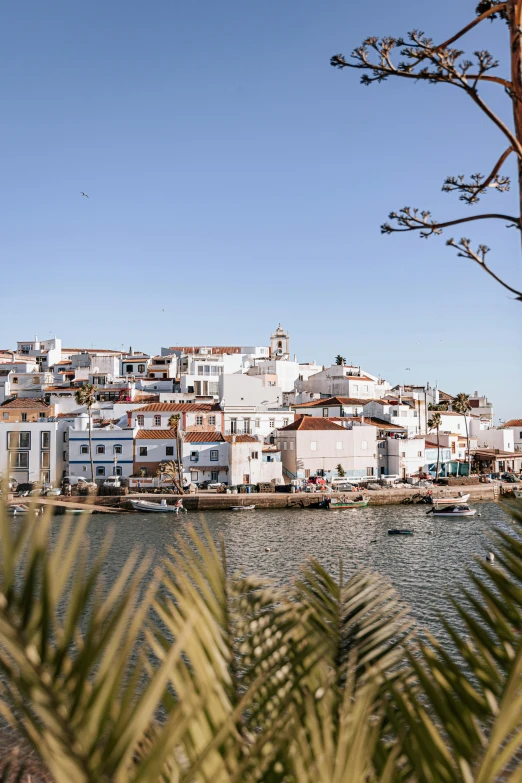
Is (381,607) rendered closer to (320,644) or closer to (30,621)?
(320,644)

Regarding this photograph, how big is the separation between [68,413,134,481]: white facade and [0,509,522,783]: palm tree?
42662mm

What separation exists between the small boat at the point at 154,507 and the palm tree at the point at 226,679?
3744 centimetres

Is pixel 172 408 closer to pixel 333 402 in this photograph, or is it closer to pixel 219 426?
pixel 219 426

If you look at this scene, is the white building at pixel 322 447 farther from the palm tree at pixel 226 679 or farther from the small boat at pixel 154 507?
the palm tree at pixel 226 679

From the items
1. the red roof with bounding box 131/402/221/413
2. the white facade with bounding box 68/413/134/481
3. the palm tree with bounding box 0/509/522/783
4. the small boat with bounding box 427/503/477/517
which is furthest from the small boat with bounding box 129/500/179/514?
the palm tree with bounding box 0/509/522/783

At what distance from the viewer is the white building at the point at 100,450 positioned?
44094 mm

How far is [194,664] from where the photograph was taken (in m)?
1.44

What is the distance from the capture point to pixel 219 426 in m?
46.7

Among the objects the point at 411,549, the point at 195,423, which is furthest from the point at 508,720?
the point at 195,423

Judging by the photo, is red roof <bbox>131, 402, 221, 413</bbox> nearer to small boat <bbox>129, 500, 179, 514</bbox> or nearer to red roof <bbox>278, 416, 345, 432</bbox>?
red roof <bbox>278, 416, 345, 432</bbox>

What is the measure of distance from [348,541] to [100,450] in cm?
2051

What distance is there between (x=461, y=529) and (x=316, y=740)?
3510 cm

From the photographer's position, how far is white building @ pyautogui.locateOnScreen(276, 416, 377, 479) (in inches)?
1845

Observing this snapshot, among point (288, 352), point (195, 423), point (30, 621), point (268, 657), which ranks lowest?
point (268, 657)
